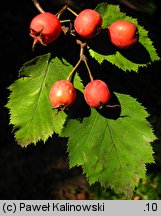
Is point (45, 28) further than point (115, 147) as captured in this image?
No

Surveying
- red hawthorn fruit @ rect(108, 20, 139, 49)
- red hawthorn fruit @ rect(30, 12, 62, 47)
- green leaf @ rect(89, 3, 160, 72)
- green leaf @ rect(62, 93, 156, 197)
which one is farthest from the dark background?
red hawthorn fruit @ rect(30, 12, 62, 47)

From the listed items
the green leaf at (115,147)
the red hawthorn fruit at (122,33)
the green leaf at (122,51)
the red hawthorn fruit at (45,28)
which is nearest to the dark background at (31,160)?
the green leaf at (115,147)

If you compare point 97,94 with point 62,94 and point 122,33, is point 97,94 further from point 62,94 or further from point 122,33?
point 122,33

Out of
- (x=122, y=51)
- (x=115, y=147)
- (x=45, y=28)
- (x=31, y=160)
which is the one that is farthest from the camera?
(x=31, y=160)

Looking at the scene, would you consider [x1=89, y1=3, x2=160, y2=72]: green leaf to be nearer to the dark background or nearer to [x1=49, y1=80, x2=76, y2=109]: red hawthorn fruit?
[x1=49, y1=80, x2=76, y2=109]: red hawthorn fruit

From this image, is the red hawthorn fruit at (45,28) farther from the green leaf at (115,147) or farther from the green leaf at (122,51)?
the green leaf at (115,147)

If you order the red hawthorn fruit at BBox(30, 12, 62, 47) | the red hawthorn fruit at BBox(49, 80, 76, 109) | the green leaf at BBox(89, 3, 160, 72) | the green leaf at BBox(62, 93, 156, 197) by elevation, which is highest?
the red hawthorn fruit at BBox(30, 12, 62, 47)

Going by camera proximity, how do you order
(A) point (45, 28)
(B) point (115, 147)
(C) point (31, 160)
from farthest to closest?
1. (C) point (31, 160)
2. (B) point (115, 147)
3. (A) point (45, 28)

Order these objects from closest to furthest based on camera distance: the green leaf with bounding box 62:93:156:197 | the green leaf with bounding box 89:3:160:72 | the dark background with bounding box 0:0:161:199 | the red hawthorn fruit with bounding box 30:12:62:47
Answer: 1. the red hawthorn fruit with bounding box 30:12:62:47
2. the green leaf with bounding box 89:3:160:72
3. the green leaf with bounding box 62:93:156:197
4. the dark background with bounding box 0:0:161:199

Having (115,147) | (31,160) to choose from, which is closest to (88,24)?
(115,147)
